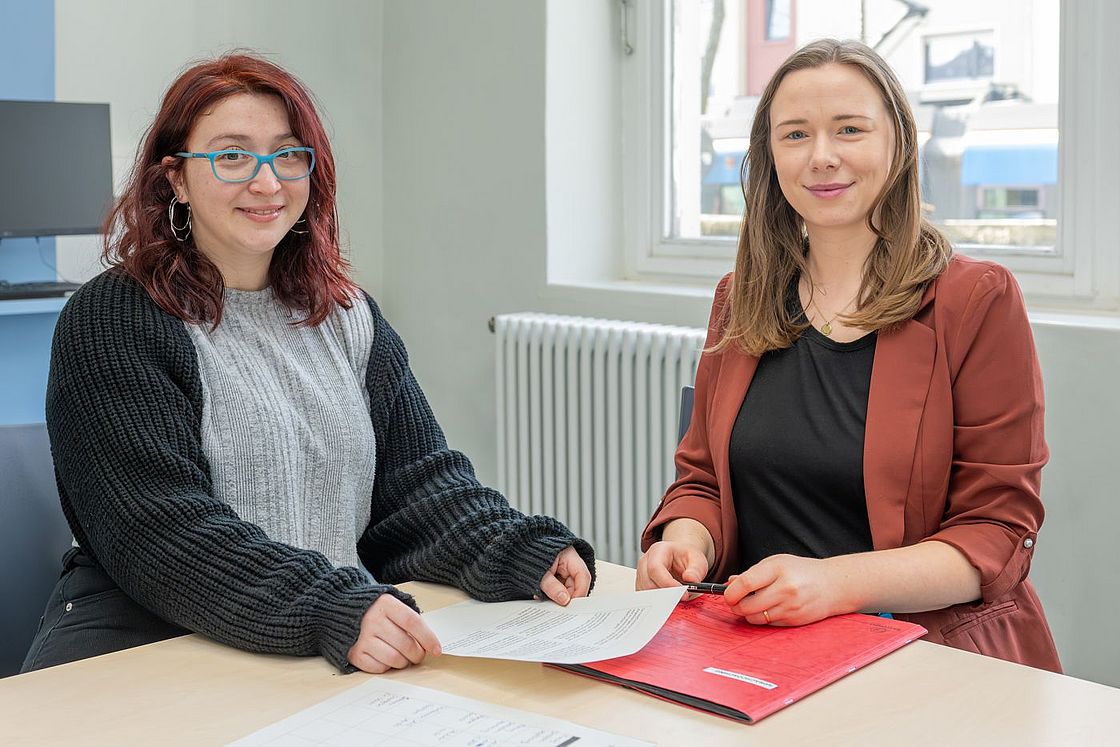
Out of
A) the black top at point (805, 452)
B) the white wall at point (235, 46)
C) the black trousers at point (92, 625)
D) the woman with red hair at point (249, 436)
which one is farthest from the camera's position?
the white wall at point (235, 46)

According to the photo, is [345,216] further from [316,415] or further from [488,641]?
[488,641]

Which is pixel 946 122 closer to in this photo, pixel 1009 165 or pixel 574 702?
pixel 1009 165

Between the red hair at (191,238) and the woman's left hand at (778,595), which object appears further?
the red hair at (191,238)

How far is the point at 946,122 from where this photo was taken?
2.81 metres

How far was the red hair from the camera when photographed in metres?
1.60

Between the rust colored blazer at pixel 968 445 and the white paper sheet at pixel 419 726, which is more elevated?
the rust colored blazer at pixel 968 445

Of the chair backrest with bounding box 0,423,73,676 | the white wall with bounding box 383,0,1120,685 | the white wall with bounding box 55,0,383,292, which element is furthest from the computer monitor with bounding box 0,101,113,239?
the chair backrest with bounding box 0,423,73,676

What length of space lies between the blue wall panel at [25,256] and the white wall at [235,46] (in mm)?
86

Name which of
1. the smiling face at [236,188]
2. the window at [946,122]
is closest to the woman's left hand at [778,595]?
the smiling face at [236,188]

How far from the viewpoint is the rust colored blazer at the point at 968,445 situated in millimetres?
1501

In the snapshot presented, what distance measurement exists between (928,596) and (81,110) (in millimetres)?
2466

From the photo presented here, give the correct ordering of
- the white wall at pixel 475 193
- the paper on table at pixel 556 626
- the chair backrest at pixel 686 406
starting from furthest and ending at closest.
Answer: the white wall at pixel 475 193
the chair backrest at pixel 686 406
the paper on table at pixel 556 626

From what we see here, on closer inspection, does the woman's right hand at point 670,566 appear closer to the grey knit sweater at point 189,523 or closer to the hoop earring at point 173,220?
the grey knit sweater at point 189,523

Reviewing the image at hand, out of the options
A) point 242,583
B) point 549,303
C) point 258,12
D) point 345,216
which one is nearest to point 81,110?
point 258,12
